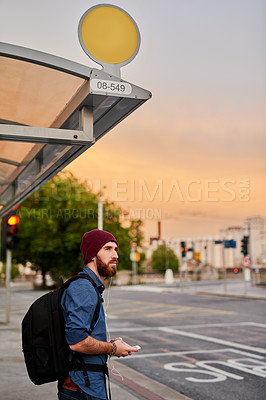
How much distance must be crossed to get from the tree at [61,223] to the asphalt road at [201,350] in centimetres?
2074

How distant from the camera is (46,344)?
9.19ft

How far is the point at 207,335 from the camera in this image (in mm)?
12141

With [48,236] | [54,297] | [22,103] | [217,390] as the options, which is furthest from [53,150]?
[48,236]

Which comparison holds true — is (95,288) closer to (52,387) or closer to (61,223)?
(52,387)

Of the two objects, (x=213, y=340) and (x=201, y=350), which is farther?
(x=213, y=340)

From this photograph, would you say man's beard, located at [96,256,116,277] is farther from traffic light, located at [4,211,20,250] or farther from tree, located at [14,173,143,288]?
tree, located at [14,173,143,288]

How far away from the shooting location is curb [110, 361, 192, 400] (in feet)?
20.6

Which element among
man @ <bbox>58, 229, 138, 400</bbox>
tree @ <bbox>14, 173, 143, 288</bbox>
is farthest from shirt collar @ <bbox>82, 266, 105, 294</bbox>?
tree @ <bbox>14, 173, 143, 288</bbox>

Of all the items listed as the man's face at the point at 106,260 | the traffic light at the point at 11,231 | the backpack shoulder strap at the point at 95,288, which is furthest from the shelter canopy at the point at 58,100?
the traffic light at the point at 11,231

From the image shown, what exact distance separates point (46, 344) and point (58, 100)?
6.43 feet

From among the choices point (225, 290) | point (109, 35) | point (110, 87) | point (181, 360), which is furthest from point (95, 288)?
point (225, 290)

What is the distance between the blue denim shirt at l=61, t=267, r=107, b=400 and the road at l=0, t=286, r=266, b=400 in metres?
0.14

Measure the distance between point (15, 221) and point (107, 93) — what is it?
37.4 feet

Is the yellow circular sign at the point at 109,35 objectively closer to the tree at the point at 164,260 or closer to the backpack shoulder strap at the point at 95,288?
the backpack shoulder strap at the point at 95,288
